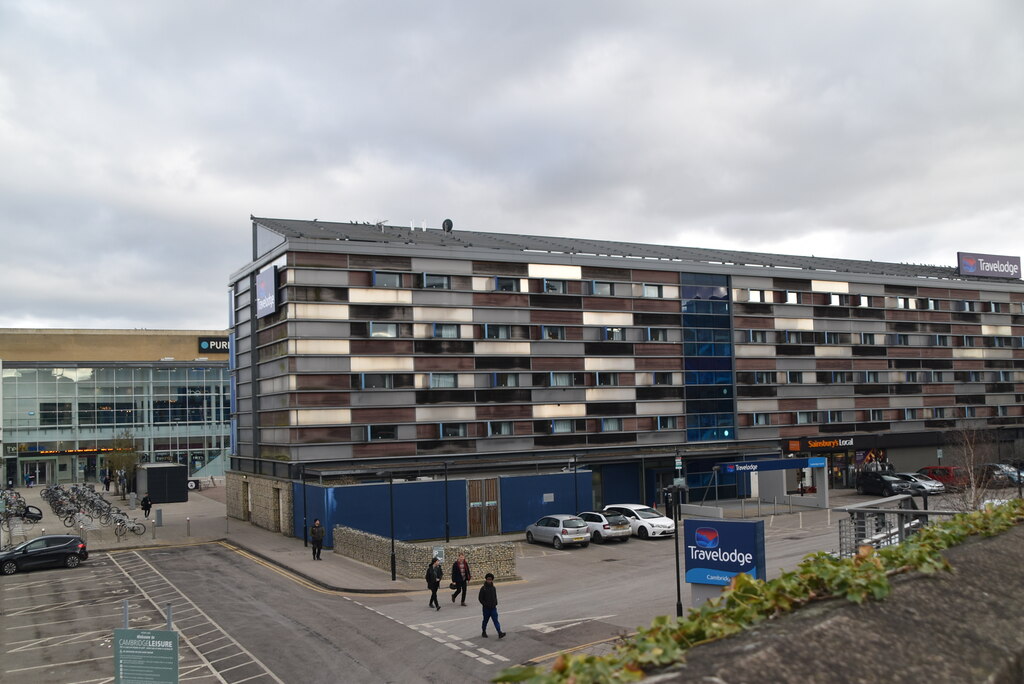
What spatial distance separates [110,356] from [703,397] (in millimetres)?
75828

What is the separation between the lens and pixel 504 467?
49.7 metres

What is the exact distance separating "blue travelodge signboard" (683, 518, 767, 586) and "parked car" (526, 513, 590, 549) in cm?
1950

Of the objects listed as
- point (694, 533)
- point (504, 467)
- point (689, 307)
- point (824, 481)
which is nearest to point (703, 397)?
point (689, 307)

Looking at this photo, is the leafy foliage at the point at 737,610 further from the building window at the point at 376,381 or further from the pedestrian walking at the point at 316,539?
the building window at the point at 376,381

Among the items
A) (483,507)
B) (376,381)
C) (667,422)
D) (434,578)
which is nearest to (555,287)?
(667,422)

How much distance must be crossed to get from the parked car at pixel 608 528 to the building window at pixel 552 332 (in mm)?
14846

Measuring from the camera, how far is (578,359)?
53156 mm

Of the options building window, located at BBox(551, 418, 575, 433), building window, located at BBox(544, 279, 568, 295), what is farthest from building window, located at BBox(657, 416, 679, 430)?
building window, located at BBox(544, 279, 568, 295)

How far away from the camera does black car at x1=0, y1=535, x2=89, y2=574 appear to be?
35.2 meters

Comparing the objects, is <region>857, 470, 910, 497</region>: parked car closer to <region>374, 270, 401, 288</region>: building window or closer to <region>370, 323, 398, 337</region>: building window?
<region>370, 323, 398, 337</region>: building window

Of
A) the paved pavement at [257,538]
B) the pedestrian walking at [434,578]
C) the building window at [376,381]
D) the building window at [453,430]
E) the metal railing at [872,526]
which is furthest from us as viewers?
the building window at [453,430]

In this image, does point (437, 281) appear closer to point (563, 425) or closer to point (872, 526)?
point (563, 425)

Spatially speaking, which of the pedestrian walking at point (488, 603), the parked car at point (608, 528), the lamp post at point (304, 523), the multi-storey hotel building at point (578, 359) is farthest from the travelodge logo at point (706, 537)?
the lamp post at point (304, 523)

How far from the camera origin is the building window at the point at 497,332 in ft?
165
